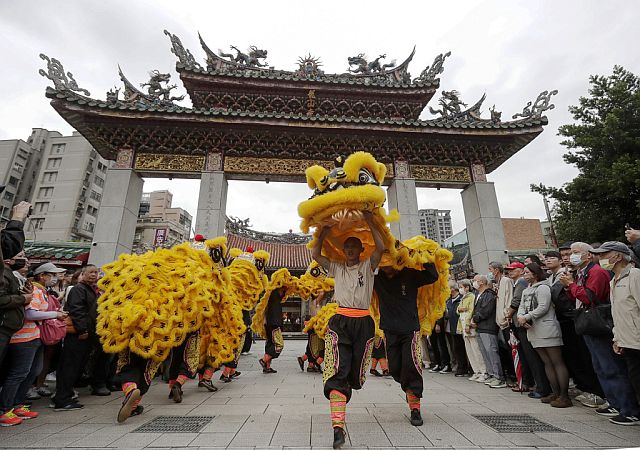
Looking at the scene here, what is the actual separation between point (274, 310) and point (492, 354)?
4119mm

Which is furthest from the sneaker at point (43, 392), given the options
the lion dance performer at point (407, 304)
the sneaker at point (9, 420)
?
the lion dance performer at point (407, 304)

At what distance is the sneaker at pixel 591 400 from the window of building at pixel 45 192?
45354mm

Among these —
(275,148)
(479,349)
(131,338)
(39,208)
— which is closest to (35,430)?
(131,338)

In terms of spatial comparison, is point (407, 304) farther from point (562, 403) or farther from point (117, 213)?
point (117, 213)

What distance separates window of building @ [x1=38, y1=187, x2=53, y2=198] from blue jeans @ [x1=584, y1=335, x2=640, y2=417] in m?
45.5

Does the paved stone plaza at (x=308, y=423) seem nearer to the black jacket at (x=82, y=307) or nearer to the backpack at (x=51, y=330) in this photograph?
the backpack at (x=51, y=330)

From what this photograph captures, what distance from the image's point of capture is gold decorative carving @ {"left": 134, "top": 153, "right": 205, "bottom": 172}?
33.6 feet

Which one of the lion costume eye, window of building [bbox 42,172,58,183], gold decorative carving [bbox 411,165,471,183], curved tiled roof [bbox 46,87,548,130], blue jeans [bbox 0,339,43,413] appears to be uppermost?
window of building [bbox 42,172,58,183]

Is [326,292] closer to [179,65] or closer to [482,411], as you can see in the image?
[482,411]

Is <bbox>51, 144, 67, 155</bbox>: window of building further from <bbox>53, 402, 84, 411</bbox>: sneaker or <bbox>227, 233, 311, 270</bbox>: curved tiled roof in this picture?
<bbox>53, 402, 84, 411</bbox>: sneaker

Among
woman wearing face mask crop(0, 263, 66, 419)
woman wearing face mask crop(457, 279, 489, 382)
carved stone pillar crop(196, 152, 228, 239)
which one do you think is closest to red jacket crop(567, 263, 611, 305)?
woman wearing face mask crop(457, 279, 489, 382)

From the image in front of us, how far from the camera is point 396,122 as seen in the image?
400 inches

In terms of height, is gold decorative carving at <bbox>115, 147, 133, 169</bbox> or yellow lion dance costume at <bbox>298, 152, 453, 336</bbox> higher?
gold decorative carving at <bbox>115, 147, 133, 169</bbox>

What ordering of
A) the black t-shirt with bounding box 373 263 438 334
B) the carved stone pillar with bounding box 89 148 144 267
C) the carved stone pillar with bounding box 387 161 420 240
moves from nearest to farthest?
the black t-shirt with bounding box 373 263 438 334 → the carved stone pillar with bounding box 89 148 144 267 → the carved stone pillar with bounding box 387 161 420 240
